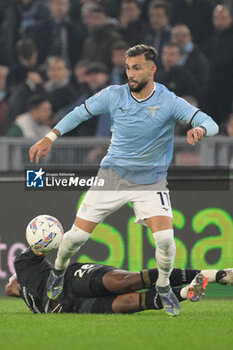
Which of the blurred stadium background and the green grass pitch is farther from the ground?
the blurred stadium background

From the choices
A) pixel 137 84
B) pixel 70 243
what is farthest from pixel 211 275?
pixel 137 84

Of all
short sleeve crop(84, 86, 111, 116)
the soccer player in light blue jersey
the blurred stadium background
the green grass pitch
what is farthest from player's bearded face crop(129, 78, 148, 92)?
the blurred stadium background

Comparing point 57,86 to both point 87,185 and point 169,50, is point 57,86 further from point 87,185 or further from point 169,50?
point 87,185

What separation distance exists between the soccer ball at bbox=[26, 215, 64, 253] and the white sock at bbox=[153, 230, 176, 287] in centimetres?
102

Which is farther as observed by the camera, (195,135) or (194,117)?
(194,117)

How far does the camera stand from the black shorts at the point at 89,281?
7.54 m

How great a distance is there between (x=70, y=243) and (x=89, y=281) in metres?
0.38

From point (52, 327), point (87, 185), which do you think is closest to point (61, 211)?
point (87, 185)

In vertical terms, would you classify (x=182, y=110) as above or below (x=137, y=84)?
below

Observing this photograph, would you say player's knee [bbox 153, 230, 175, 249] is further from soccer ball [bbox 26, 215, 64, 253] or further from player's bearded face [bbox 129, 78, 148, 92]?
player's bearded face [bbox 129, 78, 148, 92]

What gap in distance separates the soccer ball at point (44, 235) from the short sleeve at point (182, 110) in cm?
148

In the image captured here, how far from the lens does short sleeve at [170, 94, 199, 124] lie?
7.50m

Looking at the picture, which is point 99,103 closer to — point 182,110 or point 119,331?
point 182,110

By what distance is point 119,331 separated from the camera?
6.35 metres
